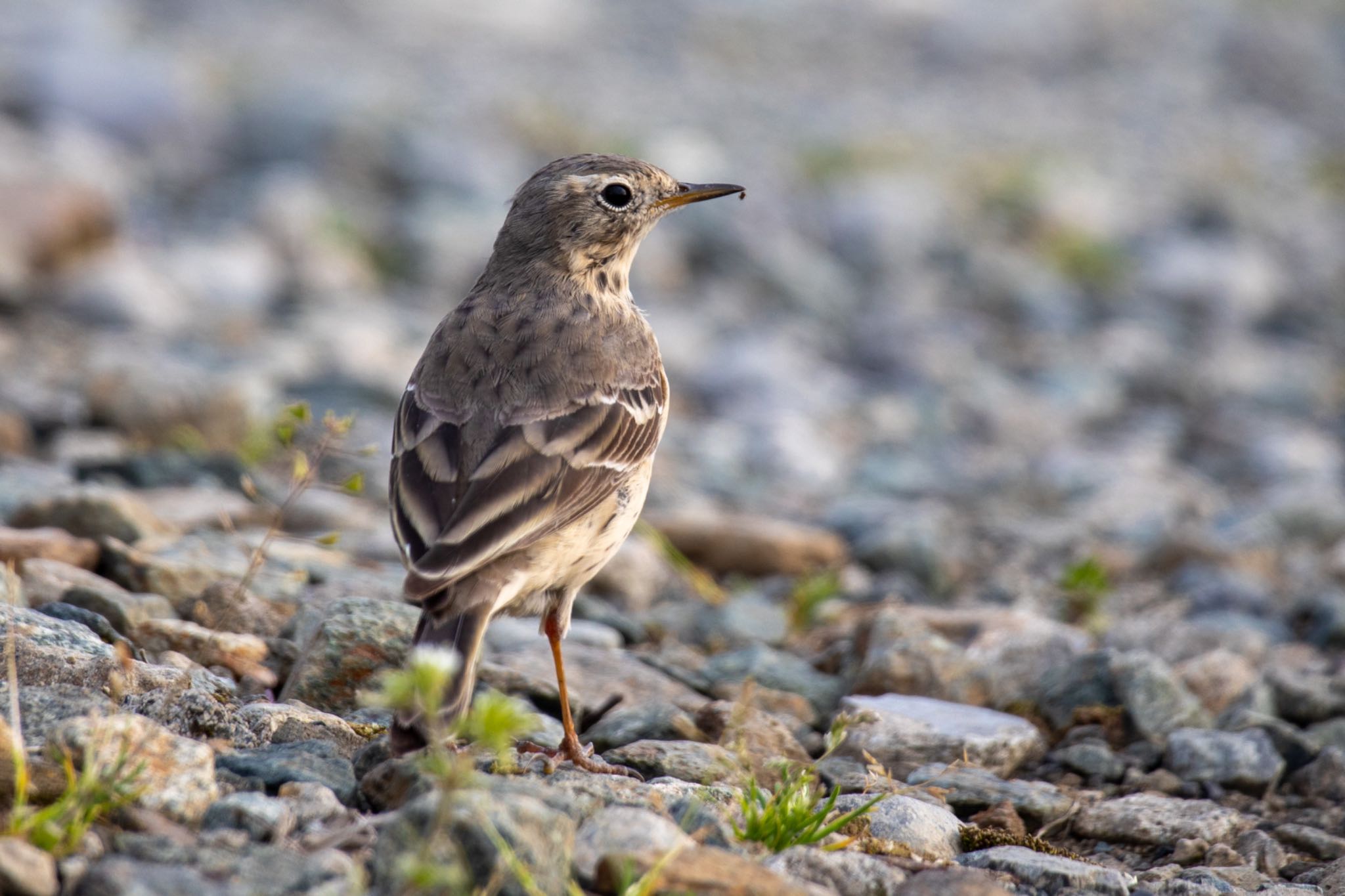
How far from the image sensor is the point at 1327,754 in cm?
530

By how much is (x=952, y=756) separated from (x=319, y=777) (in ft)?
7.59

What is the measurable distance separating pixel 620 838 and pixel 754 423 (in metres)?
6.94

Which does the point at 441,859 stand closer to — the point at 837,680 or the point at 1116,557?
the point at 837,680

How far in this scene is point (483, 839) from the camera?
3322 mm

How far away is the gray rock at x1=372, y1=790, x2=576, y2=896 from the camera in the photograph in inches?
130

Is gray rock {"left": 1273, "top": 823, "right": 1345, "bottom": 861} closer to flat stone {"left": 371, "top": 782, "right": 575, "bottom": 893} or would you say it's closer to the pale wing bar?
the pale wing bar

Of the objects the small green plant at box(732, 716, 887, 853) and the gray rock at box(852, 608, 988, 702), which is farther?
the gray rock at box(852, 608, 988, 702)

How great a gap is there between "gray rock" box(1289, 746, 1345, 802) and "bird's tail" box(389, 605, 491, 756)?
118 inches

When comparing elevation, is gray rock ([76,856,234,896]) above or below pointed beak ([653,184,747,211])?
below

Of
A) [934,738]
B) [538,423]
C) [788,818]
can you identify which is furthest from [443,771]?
[934,738]

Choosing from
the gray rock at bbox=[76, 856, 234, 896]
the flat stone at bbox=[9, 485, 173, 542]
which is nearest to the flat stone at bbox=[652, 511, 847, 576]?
the flat stone at bbox=[9, 485, 173, 542]

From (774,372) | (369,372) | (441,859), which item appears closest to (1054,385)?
(774,372)

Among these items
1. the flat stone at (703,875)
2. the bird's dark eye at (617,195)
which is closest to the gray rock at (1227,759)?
the flat stone at (703,875)

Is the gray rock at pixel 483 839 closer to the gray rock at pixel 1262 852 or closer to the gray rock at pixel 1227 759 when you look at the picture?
the gray rock at pixel 1262 852
